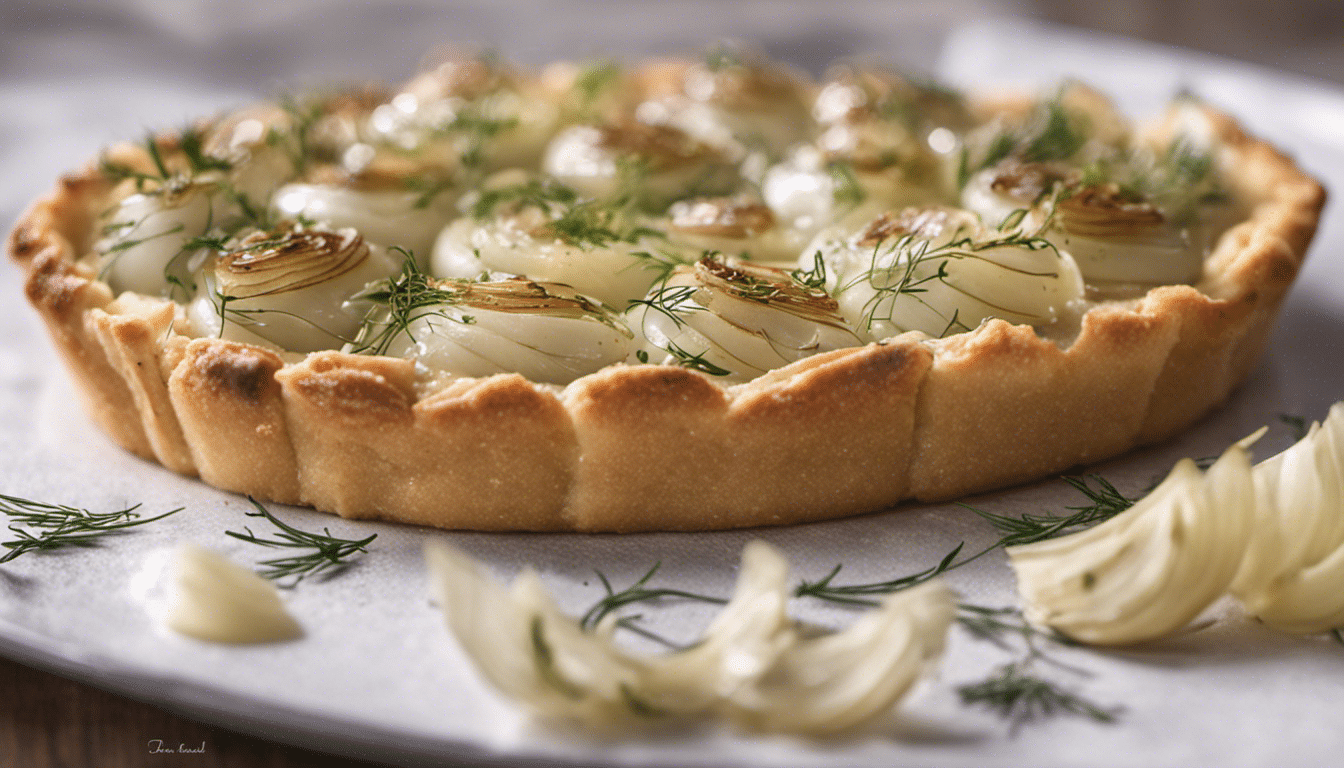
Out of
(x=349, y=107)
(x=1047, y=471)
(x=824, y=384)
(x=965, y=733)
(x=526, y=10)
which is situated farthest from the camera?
(x=526, y=10)

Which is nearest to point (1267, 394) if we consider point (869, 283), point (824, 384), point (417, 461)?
point (869, 283)

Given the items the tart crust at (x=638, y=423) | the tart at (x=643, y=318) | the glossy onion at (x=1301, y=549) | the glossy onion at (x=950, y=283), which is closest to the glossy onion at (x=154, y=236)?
the tart at (x=643, y=318)

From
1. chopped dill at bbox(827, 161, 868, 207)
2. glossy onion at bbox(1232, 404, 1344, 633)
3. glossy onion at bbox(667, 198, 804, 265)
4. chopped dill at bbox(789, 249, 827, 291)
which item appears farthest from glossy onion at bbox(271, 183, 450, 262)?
glossy onion at bbox(1232, 404, 1344, 633)

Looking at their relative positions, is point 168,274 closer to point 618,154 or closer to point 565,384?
point 565,384

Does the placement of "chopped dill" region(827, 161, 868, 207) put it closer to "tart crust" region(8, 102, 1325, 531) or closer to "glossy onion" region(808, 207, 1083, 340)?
"glossy onion" region(808, 207, 1083, 340)

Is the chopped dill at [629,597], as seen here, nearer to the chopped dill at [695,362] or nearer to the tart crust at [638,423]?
the tart crust at [638,423]

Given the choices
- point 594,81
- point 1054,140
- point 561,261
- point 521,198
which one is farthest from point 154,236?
point 1054,140
